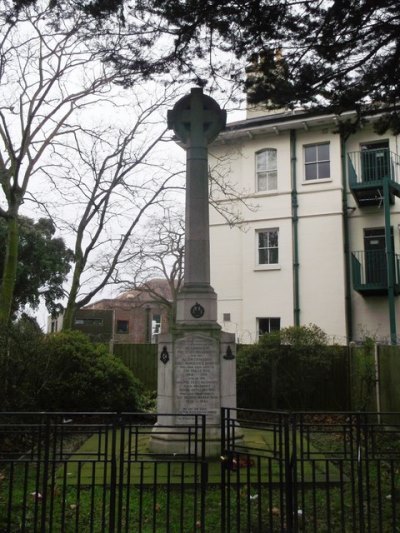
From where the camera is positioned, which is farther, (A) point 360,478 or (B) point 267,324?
(B) point 267,324

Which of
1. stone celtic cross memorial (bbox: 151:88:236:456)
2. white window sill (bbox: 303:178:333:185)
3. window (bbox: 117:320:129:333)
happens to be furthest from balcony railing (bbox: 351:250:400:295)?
window (bbox: 117:320:129:333)

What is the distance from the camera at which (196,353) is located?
888cm

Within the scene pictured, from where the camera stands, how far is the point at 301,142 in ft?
67.1

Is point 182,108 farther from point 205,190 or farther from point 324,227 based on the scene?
point 324,227

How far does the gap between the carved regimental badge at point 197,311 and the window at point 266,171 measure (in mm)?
12706

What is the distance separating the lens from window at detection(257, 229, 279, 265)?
2056 cm

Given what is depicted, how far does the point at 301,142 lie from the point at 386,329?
765 cm

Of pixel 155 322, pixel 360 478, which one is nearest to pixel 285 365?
pixel 360 478

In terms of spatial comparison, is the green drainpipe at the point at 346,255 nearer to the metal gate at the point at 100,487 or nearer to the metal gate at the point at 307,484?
the metal gate at the point at 307,484

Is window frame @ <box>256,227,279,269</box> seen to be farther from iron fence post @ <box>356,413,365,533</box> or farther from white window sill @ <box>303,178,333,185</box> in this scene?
iron fence post @ <box>356,413,365,533</box>

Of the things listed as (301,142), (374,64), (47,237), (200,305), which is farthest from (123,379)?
(47,237)

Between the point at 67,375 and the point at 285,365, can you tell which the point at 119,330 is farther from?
the point at 67,375

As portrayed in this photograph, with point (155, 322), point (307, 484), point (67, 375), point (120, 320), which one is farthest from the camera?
point (120, 320)

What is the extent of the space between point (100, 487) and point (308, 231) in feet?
48.5
